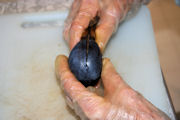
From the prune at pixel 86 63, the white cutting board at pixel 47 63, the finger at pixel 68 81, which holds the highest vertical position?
the prune at pixel 86 63

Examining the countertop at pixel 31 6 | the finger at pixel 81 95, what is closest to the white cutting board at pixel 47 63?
the countertop at pixel 31 6

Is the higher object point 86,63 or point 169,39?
point 86,63

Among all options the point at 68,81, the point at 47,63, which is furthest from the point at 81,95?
the point at 47,63

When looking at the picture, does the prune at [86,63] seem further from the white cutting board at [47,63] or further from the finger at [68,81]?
the white cutting board at [47,63]

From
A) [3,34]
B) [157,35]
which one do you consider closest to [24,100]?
[3,34]

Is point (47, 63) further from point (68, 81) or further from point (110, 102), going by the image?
point (110, 102)

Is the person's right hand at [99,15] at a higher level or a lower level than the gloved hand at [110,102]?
higher

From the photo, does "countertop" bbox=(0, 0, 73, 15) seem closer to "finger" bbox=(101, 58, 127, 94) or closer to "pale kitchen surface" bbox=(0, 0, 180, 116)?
"pale kitchen surface" bbox=(0, 0, 180, 116)

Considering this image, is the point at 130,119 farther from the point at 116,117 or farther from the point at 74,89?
the point at 74,89
